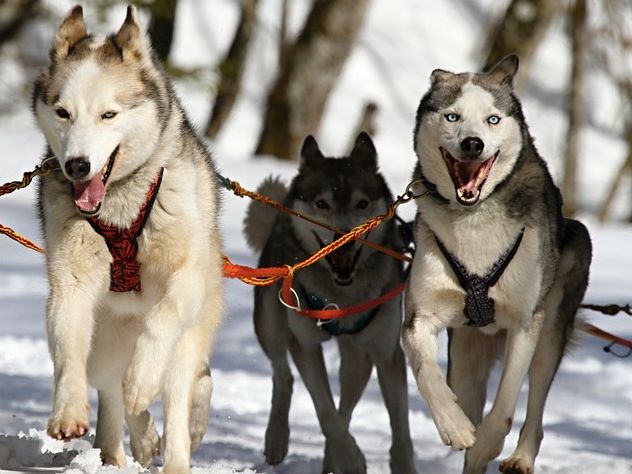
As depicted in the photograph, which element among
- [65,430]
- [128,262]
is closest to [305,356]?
[128,262]

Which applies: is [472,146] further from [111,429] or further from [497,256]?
[111,429]

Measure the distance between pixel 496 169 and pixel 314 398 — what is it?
5.62 feet

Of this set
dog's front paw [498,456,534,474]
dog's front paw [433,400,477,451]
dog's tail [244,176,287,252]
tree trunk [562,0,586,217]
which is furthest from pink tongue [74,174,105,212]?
tree trunk [562,0,586,217]

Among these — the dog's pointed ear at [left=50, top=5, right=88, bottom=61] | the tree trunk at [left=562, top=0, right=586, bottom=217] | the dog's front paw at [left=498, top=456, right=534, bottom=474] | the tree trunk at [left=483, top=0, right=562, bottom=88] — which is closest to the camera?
the dog's pointed ear at [left=50, top=5, right=88, bottom=61]

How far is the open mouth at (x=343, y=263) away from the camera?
5.97 meters

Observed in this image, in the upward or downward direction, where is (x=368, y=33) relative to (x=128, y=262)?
upward

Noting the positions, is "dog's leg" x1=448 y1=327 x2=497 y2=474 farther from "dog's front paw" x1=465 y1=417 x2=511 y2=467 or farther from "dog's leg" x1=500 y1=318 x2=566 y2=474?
"dog's front paw" x1=465 y1=417 x2=511 y2=467

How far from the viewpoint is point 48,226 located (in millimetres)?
4238

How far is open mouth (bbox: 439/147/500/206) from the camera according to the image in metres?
4.68

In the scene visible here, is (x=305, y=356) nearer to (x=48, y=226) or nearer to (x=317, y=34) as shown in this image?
(x=48, y=226)

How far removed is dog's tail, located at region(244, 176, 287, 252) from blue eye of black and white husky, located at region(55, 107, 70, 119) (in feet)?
9.67

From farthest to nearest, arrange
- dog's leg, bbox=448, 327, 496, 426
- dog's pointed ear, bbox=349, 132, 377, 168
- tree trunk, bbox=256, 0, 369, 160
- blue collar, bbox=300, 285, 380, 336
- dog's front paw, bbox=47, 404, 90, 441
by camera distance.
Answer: tree trunk, bbox=256, 0, 369, 160 → dog's pointed ear, bbox=349, 132, 377, 168 → blue collar, bbox=300, 285, 380, 336 → dog's leg, bbox=448, 327, 496, 426 → dog's front paw, bbox=47, 404, 90, 441

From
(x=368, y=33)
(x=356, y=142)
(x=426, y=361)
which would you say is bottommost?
(x=426, y=361)

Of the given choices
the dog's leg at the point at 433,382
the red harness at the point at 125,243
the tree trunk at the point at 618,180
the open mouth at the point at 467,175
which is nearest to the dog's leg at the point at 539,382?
the dog's leg at the point at 433,382
